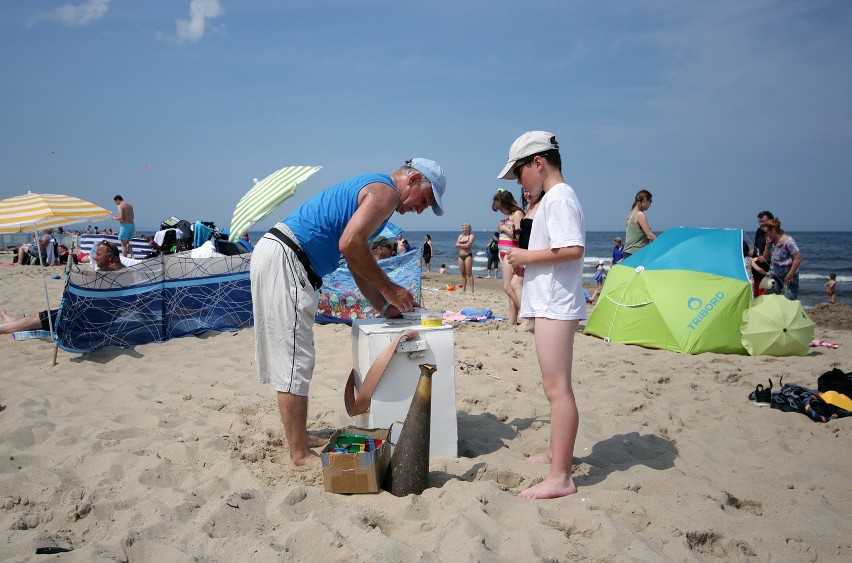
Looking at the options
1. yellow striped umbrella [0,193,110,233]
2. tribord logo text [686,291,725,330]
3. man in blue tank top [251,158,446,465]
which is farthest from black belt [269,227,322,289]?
tribord logo text [686,291,725,330]

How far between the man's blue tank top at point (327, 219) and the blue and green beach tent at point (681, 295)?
4339 mm

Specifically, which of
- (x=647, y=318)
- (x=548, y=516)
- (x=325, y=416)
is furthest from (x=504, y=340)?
(x=548, y=516)

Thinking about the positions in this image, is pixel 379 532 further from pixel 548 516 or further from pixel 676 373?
pixel 676 373

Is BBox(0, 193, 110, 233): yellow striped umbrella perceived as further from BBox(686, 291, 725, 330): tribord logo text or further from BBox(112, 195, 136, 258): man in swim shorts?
BBox(686, 291, 725, 330): tribord logo text

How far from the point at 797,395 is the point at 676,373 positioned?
1.13 meters

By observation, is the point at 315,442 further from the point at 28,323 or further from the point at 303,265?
the point at 28,323

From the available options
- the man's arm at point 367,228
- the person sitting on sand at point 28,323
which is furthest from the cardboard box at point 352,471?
the person sitting on sand at point 28,323

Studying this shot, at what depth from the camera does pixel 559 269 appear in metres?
2.73

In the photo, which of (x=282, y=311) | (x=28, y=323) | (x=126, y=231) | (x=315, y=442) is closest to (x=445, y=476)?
(x=315, y=442)

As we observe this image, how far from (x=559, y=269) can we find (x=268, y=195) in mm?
2566

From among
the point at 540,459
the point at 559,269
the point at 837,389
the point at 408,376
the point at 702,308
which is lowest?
the point at 540,459

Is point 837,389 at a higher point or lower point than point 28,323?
lower

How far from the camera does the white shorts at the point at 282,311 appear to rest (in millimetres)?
2951

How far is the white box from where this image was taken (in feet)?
9.71
